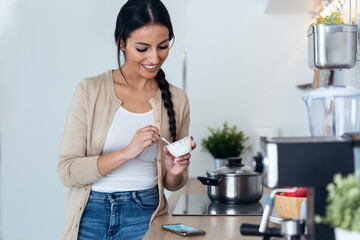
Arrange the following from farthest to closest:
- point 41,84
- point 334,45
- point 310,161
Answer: point 41,84 → point 334,45 → point 310,161

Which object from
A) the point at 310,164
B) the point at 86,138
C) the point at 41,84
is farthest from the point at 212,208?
the point at 41,84

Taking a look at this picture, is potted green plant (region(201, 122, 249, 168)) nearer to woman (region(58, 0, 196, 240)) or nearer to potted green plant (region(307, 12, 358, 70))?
woman (region(58, 0, 196, 240))

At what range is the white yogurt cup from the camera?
1.57 meters

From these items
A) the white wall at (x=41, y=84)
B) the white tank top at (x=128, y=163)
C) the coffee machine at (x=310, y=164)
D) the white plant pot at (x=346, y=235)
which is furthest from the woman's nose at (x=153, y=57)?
the white wall at (x=41, y=84)

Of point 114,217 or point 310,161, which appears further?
point 114,217

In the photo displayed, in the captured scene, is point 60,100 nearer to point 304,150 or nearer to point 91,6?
point 91,6

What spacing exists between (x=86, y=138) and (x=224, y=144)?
235 centimetres

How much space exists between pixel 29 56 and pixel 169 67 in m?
0.96

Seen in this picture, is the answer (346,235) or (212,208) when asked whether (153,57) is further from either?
(346,235)

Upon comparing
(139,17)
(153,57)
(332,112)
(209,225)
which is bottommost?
(209,225)

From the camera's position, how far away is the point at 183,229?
1489 millimetres

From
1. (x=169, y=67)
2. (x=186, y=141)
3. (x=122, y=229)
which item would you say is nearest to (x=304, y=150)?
(x=186, y=141)

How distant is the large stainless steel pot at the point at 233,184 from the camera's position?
1853 millimetres

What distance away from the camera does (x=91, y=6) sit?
10.6 feet
